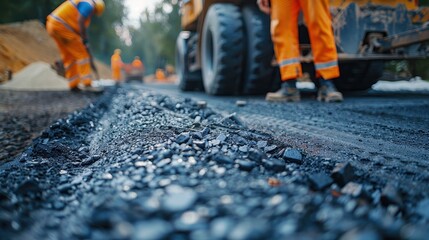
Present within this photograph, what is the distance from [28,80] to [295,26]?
7.27 meters

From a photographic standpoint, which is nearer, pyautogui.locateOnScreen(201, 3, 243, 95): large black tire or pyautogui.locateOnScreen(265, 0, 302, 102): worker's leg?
pyautogui.locateOnScreen(265, 0, 302, 102): worker's leg

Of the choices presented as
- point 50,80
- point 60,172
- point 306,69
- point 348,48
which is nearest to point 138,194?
point 60,172

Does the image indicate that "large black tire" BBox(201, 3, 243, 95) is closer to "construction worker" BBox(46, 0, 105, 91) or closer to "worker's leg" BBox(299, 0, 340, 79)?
"worker's leg" BBox(299, 0, 340, 79)

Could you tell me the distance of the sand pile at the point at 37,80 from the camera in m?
7.62

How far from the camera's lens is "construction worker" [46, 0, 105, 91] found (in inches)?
217

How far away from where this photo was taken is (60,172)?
1.42 m

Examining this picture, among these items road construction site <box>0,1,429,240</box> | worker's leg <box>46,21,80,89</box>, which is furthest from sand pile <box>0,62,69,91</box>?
road construction site <box>0,1,429,240</box>

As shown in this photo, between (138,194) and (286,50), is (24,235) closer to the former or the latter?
(138,194)

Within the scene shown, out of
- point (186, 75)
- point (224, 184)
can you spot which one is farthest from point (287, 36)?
point (186, 75)

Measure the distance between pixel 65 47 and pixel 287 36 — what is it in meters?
4.56

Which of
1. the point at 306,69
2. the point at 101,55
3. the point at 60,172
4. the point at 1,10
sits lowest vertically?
the point at 60,172

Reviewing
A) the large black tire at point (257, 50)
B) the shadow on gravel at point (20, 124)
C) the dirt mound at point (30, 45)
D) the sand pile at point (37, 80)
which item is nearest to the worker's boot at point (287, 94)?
the large black tire at point (257, 50)

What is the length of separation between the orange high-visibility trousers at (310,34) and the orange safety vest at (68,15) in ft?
13.5

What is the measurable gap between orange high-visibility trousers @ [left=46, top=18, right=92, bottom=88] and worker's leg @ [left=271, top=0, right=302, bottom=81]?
416cm
